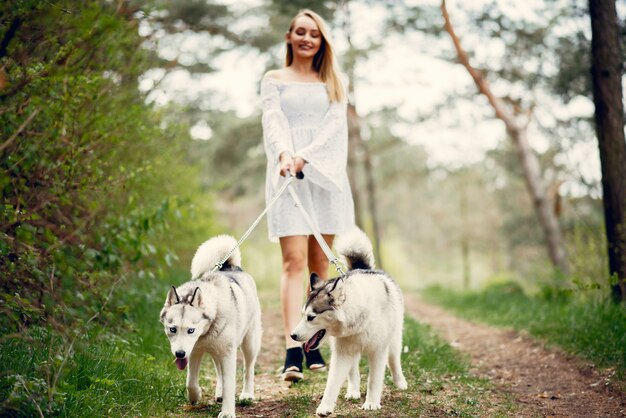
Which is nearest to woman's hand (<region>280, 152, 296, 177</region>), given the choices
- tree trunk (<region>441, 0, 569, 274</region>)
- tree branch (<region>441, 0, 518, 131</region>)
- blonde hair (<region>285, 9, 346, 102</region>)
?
blonde hair (<region>285, 9, 346, 102</region>)

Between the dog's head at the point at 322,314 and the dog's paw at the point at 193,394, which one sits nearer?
the dog's head at the point at 322,314

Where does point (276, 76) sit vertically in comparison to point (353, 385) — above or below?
above

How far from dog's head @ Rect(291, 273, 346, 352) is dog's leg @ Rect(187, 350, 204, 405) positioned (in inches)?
25.6

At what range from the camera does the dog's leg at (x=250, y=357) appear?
3729 millimetres

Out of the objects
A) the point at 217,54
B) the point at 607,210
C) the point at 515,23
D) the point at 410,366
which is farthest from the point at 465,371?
the point at 217,54

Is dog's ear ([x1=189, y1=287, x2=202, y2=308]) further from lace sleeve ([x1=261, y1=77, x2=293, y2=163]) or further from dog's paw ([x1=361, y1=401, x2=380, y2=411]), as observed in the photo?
lace sleeve ([x1=261, y1=77, x2=293, y2=163])

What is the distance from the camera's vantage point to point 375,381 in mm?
3418

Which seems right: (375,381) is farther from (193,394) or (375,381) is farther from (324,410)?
(193,394)

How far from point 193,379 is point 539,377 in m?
2.90

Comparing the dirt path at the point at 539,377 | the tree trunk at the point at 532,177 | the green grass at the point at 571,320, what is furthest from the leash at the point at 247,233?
the tree trunk at the point at 532,177

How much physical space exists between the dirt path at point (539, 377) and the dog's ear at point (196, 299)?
2161 millimetres

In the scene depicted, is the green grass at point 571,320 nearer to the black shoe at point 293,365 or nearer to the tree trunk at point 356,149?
the black shoe at point 293,365

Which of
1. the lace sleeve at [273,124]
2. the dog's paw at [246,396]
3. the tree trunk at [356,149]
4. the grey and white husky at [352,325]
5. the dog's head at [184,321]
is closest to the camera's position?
the dog's head at [184,321]

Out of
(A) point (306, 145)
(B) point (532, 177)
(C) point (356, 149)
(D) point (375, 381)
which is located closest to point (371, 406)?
(D) point (375, 381)
